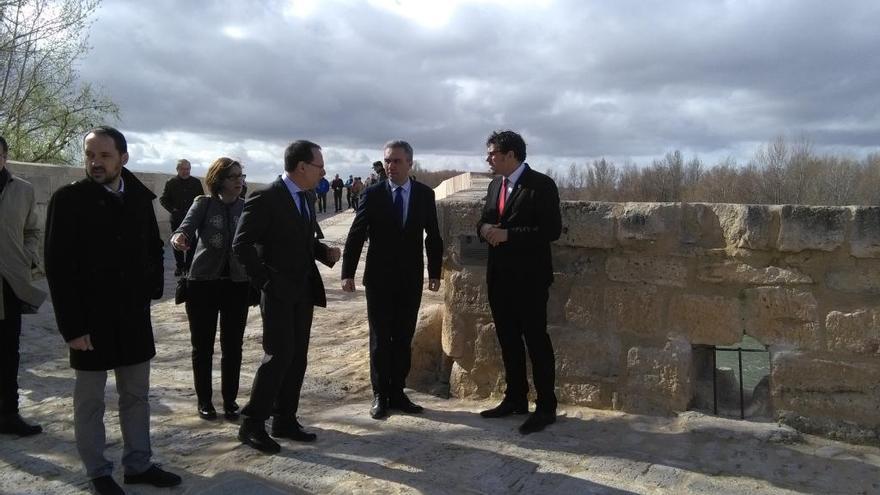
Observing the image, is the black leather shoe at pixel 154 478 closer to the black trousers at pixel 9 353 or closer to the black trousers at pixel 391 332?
the black trousers at pixel 9 353

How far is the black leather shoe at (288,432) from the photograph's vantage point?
3803mm

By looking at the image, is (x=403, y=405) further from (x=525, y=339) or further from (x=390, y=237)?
(x=390, y=237)

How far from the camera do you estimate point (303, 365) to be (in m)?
3.92

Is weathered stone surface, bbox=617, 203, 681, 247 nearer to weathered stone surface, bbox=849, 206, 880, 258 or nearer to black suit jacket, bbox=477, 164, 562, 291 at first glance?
black suit jacket, bbox=477, 164, 562, 291

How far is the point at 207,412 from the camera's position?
420cm

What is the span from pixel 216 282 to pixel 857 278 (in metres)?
3.68

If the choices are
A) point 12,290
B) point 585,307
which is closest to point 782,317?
point 585,307

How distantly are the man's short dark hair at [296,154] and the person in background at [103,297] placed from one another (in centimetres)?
82

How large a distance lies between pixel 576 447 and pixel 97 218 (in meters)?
2.66

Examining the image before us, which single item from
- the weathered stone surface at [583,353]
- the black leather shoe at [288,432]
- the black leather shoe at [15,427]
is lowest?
the black leather shoe at [288,432]

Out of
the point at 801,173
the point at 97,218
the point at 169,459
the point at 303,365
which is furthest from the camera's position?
the point at 801,173

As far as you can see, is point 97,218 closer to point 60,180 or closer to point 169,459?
point 169,459

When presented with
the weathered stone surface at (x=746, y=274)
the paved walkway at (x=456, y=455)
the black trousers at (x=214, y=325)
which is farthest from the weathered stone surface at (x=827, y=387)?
the black trousers at (x=214, y=325)

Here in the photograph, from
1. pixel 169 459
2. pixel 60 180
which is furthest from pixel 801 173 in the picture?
pixel 169 459
